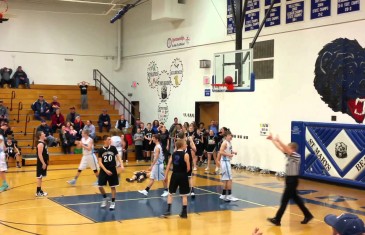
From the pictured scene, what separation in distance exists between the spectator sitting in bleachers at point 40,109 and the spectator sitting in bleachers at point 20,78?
3.34 m

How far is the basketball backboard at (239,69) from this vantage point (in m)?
14.6

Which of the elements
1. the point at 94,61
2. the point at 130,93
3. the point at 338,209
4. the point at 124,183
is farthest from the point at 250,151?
the point at 94,61

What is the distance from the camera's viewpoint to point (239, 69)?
48.9 ft

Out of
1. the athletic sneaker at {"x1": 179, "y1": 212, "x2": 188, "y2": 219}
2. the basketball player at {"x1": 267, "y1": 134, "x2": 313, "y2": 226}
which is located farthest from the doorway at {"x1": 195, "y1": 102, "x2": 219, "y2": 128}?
the basketball player at {"x1": 267, "y1": 134, "x2": 313, "y2": 226}

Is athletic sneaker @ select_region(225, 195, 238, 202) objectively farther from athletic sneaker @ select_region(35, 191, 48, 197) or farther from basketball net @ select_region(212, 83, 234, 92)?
athletic sneaker @ select_region(35, 191, 48, 197)

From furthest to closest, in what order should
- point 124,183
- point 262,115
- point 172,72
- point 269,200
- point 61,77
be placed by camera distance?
point 61,77, point 172,72, point 262,115, point 124,183, point 269,200

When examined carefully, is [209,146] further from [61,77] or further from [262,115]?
[61,77]

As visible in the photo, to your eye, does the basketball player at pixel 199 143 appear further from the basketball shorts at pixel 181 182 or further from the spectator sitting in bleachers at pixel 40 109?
the basketball shorts at pixel 181 182

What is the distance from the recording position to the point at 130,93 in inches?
1112

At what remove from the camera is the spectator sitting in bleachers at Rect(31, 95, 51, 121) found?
23250 millimetres

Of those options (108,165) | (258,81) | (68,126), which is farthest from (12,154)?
(258,81)

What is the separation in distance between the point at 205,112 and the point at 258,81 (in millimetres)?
4214

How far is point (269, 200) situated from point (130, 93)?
16.9 m

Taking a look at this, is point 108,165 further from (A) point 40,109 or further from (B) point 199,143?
(A) point 40,109
